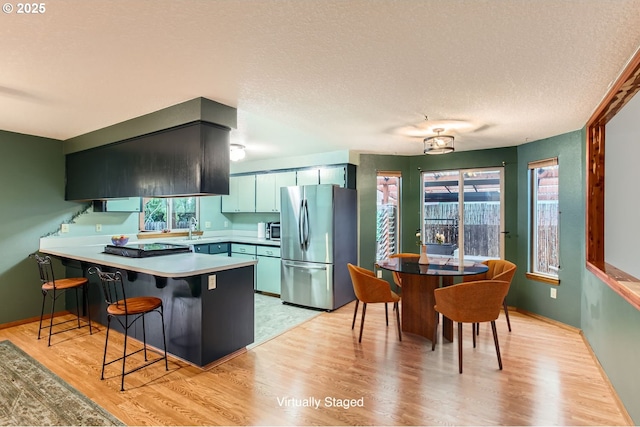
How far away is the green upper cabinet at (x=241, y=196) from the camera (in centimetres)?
584

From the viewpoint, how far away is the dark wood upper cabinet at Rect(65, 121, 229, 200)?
9.30ft

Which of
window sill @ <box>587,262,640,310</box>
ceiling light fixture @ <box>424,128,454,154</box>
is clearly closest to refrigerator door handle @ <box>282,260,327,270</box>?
ceiling light fixture @ <box>424,128,454,154</box>

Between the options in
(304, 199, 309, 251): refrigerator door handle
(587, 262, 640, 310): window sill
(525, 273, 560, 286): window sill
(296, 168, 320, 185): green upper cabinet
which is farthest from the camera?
(296, 168, 320, 185): green upper cabinet

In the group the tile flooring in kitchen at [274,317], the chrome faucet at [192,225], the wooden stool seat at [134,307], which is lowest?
the tile flooring in kitchen at [274,317]

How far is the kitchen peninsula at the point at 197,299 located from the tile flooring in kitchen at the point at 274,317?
0.42 metres

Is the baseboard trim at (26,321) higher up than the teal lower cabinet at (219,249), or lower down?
lower down

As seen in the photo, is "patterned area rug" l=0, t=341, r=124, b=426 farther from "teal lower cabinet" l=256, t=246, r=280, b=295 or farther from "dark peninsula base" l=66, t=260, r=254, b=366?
"teal lower cabinet" l=256, t=246, r=280, b=295

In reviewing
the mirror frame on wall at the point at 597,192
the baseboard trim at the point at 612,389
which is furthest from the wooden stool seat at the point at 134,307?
the mirror frame on wall at the point at 597,192

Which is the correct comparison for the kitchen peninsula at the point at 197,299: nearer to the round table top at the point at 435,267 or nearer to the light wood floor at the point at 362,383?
the light wood floor at the point at 362,383

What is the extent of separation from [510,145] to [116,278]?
4863mm

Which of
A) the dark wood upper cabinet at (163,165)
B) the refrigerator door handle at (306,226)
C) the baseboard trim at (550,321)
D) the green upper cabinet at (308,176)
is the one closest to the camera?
the dark wood upper cabinet at (163,165)

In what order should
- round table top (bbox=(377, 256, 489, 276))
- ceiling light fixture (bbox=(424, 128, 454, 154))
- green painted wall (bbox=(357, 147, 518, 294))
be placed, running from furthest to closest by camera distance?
green painted wall (bbox=(357, 147, 518, 294)) < ceiling light fixture (bbox=(424, 128, 454, 154)) < round table top (bbox=(377, 256, 489, 276))

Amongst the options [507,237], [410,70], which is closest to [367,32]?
[410,70]

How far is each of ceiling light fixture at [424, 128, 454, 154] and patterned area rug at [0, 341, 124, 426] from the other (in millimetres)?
3551
